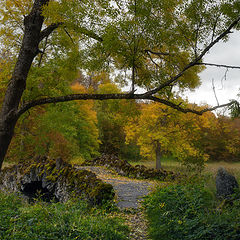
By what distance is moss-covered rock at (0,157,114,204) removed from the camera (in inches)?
289

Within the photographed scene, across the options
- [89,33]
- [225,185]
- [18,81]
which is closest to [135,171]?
[225,185]

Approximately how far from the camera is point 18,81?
648 centimetres

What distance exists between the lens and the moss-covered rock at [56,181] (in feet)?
24.0

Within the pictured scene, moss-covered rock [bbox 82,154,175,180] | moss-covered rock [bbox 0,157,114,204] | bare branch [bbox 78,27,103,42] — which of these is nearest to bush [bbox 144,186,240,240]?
moss-covered rock [bbox 0,157,114,204]

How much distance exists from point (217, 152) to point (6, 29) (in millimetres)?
14513

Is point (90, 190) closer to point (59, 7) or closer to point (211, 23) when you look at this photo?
point (59, 7)

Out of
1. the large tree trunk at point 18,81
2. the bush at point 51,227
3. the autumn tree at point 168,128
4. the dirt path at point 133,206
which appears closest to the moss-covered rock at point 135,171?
the autumn tree at point 168,128

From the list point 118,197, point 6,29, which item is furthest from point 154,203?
point 6,29

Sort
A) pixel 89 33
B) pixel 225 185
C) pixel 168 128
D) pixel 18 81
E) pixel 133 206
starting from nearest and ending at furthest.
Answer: pixel 225 185 < pixel 89 33 < pixel 18 81 < pixel 133 206 < pixel 168 128

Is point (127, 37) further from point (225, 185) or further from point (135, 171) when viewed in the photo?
point (135, 171)

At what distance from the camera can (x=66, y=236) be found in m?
3.89

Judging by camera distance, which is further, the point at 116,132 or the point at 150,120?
the point at 116,132

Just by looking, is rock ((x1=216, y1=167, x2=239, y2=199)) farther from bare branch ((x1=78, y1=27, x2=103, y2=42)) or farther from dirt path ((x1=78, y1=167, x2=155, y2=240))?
bare branch ((x1=78, y1=27, x2=103, y2=42))

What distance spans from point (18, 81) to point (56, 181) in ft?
14.6
